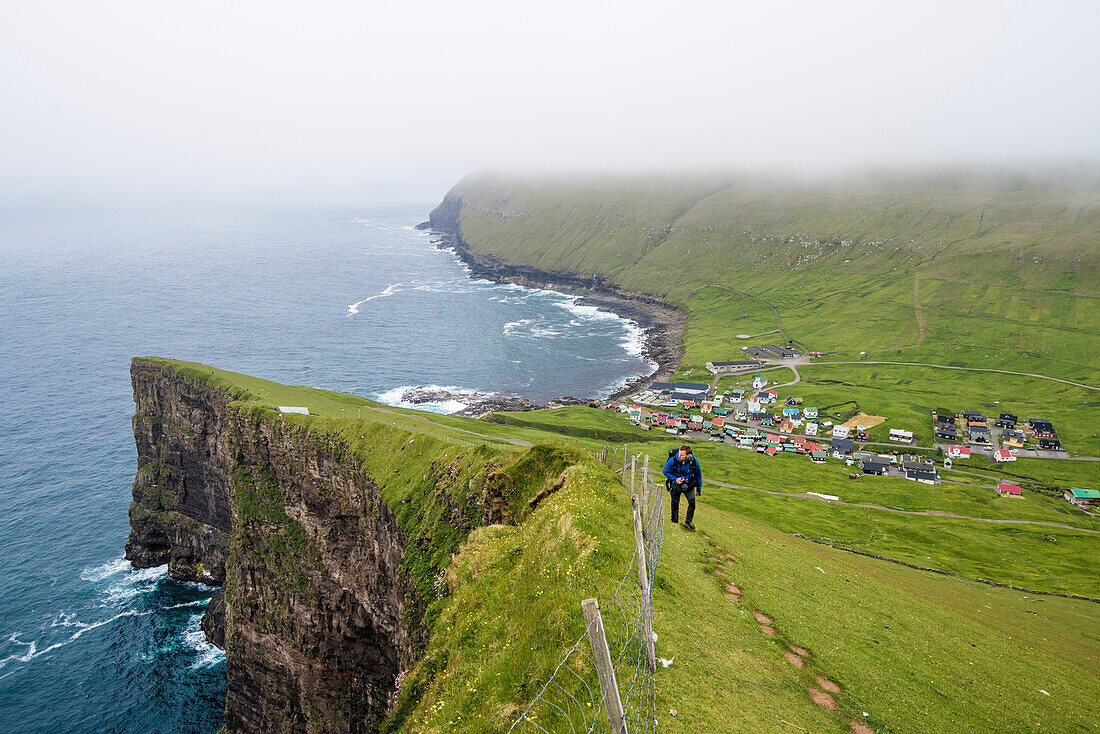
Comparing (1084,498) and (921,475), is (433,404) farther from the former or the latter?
(1084,498)

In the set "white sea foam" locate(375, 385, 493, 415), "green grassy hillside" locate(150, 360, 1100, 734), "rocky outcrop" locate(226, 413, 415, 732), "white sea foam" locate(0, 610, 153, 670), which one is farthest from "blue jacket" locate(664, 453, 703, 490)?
"white sea foam" locate(375, 385, 493, 415)

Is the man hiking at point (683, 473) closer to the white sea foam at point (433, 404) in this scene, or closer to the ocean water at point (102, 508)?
the ocean water at point (102, 508)

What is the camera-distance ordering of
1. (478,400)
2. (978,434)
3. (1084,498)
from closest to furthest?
(1084,498), (978,434), (478,400)

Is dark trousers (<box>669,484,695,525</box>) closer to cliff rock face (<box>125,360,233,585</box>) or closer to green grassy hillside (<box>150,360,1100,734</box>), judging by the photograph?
green grassy hillside (<box>150,360,1100,734</box>)

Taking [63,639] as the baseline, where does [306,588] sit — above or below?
above

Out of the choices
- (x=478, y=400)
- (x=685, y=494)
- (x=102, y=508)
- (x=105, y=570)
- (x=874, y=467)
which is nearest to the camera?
(x=685, y=494)

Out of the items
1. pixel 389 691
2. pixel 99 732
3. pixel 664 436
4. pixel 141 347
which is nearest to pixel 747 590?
pixel 389 691

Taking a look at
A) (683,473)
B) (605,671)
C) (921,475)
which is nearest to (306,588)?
(683,473)
